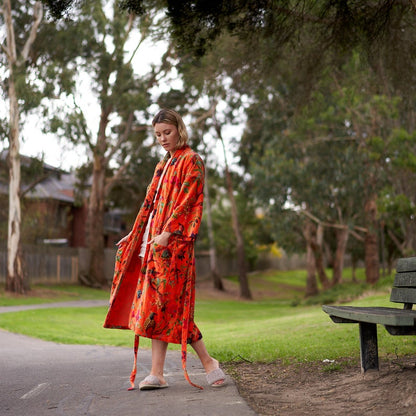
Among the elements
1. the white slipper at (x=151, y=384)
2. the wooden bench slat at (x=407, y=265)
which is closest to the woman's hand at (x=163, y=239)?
the white slipper at (x=151, y=384)

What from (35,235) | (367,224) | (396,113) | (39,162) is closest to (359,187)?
(367,224)

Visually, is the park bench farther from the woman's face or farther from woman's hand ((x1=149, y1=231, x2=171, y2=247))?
the woman's face

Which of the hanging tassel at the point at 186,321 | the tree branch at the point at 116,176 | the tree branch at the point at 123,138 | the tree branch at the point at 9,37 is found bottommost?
the hanging tassel at the point at 186,321

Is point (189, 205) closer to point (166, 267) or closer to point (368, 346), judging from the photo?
point (166, 267)

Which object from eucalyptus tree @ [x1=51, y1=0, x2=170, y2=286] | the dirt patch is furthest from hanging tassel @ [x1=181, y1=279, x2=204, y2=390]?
eucalyptus tree @ [x1=51, y1=0, x2=170, y2=286]

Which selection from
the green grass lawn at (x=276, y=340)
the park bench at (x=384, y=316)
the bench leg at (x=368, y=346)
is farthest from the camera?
the green grass lawn at (x=276, y=340)

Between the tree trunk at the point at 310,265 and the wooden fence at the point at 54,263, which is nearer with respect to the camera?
the wooden fence at the point at 54,263

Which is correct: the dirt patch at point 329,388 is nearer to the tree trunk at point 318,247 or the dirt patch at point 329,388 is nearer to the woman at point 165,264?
the woman at point 165,264

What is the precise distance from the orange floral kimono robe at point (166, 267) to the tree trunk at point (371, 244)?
70.5 feet

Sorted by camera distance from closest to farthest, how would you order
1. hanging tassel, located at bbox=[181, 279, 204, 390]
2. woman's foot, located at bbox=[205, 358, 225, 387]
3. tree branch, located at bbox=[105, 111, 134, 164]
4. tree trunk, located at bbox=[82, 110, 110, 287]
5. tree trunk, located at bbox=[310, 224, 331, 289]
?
hanging tassel, located at bbox=[181, 279, 204, 390]
woman's foot, located at bbox=[205, 358, 225, 387]
tree branch, located at bbox=[105, 111, 134, 164]
tree trunk, located at bbox=[82, 110, 110, 287]
tree trunk, located at bbox=[310, 224, 331, 289]

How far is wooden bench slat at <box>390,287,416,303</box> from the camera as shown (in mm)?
4746

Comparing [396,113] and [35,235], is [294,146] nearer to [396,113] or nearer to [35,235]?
[396,113]

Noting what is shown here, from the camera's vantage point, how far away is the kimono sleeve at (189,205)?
14.1 feet

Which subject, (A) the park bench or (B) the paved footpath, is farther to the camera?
(B) the paved footpath
